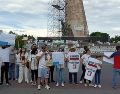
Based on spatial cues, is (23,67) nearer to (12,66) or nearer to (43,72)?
(12,66)

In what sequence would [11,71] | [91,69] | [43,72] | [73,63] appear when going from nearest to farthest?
[43,72]
[91,69]
[73,63]
[11,71]

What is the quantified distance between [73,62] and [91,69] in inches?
43.9

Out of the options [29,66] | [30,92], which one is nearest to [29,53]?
[29,66]

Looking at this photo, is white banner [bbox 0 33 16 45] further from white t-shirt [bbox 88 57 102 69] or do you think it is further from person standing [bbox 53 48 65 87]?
white t-shirt [bbox 88 57 102 69]

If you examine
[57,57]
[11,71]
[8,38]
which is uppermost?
[8,38]

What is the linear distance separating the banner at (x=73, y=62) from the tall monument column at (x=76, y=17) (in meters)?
75.7

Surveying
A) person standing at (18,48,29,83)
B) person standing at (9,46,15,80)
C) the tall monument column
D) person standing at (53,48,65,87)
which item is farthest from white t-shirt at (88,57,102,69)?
the tall monument column

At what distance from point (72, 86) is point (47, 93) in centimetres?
297

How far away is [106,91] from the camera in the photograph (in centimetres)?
1684

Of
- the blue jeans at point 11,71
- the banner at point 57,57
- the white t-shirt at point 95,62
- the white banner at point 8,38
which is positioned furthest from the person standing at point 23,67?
the white t-shirt at point 95,62

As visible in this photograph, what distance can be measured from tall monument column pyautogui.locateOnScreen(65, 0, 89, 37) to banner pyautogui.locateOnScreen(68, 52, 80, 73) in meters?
75.7

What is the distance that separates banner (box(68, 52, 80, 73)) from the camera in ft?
64.5

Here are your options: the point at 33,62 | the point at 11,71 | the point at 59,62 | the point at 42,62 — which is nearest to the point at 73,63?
the point at 59,62

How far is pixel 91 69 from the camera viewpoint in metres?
19.1
